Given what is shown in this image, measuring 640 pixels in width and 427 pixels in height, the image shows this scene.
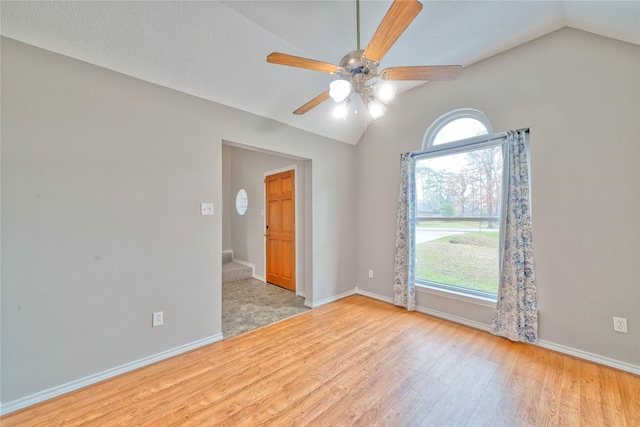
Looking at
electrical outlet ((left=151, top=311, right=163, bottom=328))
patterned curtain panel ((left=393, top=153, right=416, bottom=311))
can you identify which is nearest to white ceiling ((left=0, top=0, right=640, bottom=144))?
patterned curtain panel ((left=393, top=153, right=416, bottom=311))

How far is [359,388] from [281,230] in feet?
9.71

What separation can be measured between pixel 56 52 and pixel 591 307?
4.90 meters

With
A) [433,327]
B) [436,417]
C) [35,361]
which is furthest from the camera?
[433,327]

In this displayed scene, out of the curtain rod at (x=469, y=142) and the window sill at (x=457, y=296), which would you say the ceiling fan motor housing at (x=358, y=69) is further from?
the window sill at (x=457, y=296)

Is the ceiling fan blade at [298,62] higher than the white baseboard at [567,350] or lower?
higher

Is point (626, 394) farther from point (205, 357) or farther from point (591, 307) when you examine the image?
point (205, 357)

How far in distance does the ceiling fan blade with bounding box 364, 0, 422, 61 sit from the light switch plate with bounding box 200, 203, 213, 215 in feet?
6.65

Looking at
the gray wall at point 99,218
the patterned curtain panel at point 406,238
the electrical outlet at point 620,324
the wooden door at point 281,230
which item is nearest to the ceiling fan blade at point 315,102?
the gray wall at point 99,218

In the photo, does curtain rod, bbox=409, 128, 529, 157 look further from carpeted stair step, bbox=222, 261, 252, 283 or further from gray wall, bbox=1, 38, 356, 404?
carpeted stair step, bbox=222, 261, 252, 283

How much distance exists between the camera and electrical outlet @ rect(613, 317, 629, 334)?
2.07 metres

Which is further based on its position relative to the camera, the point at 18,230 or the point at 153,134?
the point at 153,134

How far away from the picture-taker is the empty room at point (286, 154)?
1.70 metres

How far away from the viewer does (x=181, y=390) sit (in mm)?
1881

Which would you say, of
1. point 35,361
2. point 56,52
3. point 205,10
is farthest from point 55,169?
point 205,10
